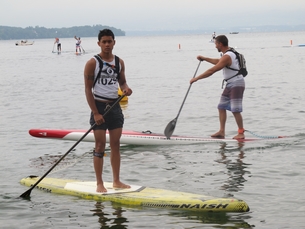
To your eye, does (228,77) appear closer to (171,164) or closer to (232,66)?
(232,66)

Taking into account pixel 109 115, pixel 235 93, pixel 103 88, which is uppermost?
pixel 103 88

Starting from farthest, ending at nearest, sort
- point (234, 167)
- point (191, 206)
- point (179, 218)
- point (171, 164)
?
point (171, 164)
point (234, 167)
point (191, 206)
point (179, 218)

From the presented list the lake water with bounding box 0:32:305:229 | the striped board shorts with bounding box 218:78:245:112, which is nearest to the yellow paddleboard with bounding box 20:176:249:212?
the lake water with bounding box 0:32:305:229

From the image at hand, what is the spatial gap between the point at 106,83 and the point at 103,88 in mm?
79

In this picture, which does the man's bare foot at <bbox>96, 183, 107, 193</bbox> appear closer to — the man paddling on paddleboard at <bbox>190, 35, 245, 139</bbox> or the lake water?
the lake water

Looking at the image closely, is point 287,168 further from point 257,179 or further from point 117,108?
point 117,108

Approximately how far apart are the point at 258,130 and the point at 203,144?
2775 mm

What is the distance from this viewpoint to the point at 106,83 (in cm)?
815

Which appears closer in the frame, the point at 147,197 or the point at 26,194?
the point at 147,197

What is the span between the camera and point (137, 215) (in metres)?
7.98

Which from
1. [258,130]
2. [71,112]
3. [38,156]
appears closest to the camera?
[38,156]

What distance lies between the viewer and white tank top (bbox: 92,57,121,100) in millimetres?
8078

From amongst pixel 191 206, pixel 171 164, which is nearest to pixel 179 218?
pixel 191 206

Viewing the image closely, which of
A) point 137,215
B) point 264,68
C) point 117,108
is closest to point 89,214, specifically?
point 137,215
